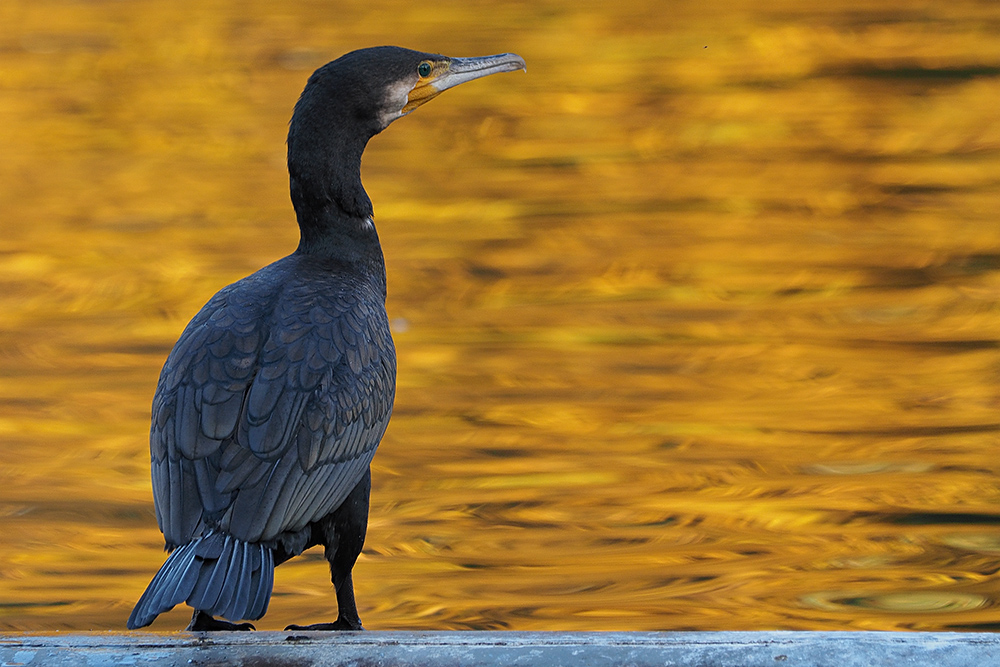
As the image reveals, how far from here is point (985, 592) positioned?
3.98 meters

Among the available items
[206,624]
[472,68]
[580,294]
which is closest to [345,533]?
[206,624]

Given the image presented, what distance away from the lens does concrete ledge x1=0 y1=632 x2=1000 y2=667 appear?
2283 mm

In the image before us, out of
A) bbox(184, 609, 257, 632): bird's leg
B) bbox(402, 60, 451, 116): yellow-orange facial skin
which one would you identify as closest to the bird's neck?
bbox(402, 60, 451, 116): yellow-orange facial skin

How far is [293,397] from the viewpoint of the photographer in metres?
2.86

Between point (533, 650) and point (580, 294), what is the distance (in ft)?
13.3

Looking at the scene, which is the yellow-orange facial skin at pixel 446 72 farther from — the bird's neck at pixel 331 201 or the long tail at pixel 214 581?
the long tail at pixel 214 581

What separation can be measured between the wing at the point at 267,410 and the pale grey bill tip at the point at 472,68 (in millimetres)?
744

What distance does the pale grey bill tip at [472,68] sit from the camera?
369 cm

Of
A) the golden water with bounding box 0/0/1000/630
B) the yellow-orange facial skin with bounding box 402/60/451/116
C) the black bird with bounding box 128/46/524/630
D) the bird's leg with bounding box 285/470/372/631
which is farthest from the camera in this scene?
the golden water with bounding box 0/0/1000/630

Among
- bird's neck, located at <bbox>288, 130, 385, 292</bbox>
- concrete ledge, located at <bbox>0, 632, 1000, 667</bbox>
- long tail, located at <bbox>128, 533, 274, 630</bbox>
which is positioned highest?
bird's neck, located at <bbox>288, 130, 385, 292</bbox>

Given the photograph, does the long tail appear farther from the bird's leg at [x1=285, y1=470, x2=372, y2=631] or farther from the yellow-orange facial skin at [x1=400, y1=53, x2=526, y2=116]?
the yellow-orange facial skin at [x1=400, y1=53, x2=526, y2=116]

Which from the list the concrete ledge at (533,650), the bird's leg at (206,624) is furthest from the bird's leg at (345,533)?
the concrete ledge at (533,650)

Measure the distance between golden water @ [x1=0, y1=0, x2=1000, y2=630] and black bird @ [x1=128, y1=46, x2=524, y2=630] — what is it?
994 millimetres

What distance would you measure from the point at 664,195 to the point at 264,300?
186 inches
